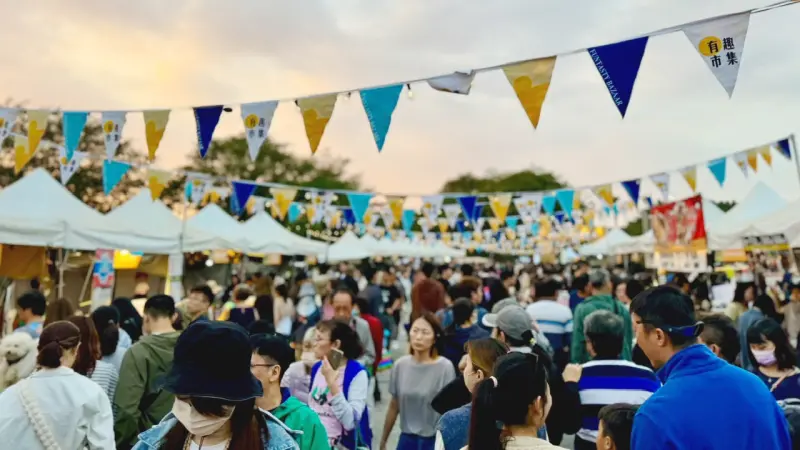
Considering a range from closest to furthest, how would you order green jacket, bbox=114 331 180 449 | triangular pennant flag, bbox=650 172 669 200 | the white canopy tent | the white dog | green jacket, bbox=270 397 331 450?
green jacket, bbox=270 397 331 450, the white dog, green jacket, bbox=114 331 180 449, the white canopy tent, triangular pennant flag, bbox=650 172 669 200

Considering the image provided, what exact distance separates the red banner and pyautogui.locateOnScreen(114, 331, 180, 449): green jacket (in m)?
9.06

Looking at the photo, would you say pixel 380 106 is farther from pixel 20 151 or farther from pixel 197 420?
pixel 20 151

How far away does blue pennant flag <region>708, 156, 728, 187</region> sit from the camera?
33.0 ft

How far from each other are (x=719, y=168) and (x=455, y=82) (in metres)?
7.42

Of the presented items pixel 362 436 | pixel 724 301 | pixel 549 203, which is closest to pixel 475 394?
pixel 362 436

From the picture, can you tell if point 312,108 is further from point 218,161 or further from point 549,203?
point 218,161

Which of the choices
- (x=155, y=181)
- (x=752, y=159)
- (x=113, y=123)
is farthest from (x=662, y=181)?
(x=113, y=123)

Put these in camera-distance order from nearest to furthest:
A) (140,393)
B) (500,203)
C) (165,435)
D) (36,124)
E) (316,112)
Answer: (165,435) → (140,393) → (316,112) → (36,124) → (500,203)

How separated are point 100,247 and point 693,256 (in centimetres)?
1010

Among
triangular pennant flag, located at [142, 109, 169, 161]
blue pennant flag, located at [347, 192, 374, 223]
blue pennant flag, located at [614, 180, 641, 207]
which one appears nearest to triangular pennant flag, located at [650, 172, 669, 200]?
blue pennant flag, located at [614, 180, 641, 207]

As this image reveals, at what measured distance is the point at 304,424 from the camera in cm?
235

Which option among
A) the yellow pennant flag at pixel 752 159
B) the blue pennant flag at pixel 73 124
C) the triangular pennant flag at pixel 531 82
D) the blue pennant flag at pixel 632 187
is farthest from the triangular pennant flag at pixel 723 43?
the blue pennant flag at pixel 632 187

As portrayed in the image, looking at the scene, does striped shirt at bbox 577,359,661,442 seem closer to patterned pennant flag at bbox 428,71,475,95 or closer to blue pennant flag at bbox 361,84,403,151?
patterned pennant flag at bbox 428,71,475,95

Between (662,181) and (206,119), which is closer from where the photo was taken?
(206,119)
